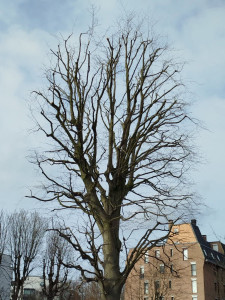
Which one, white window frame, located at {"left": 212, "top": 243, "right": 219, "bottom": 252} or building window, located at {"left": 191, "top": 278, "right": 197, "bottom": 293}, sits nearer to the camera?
building window, located at {"left": 191, "top": 278, "right": 197, "bottom": 293}

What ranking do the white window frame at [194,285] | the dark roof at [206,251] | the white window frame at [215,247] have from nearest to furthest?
the white window frame at [194,285] < the dark roof at [206,251] < the white window frame at [215,247]

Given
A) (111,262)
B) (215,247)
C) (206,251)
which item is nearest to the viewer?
(111,262)

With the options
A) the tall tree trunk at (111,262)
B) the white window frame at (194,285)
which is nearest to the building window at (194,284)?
the white window frame at (194,285)

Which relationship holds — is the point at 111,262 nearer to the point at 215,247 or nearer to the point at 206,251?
the point at 206,251

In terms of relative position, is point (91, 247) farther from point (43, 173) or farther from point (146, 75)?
point (146, 75)

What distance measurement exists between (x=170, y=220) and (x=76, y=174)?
2.22m

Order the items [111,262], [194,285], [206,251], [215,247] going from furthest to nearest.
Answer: [215,247] → [206,251] → [194,285] → [111,262]

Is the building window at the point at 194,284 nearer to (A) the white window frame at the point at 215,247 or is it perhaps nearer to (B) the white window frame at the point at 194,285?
(B) the white window frame at the point at 194,285

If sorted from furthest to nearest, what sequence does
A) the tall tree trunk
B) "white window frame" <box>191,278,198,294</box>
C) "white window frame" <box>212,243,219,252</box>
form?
"white window frame" <box>212,243,219,252</box>
"white window frame" <box>191,278,198,294</box>
the tall tree trunk

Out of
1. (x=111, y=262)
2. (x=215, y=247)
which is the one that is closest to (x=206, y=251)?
(x=215, y=247)

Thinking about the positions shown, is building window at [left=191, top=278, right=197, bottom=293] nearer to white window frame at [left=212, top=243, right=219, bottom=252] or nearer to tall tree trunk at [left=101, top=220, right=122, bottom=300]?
white window frame at [left=212, top=243, right=219, bottom=252]

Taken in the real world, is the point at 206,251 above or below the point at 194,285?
above

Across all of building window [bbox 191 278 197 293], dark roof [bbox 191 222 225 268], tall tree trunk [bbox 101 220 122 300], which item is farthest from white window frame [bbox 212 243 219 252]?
tall tree trunk [bbox 101 220 122 300]

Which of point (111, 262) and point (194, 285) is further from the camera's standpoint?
point (194, 285)
